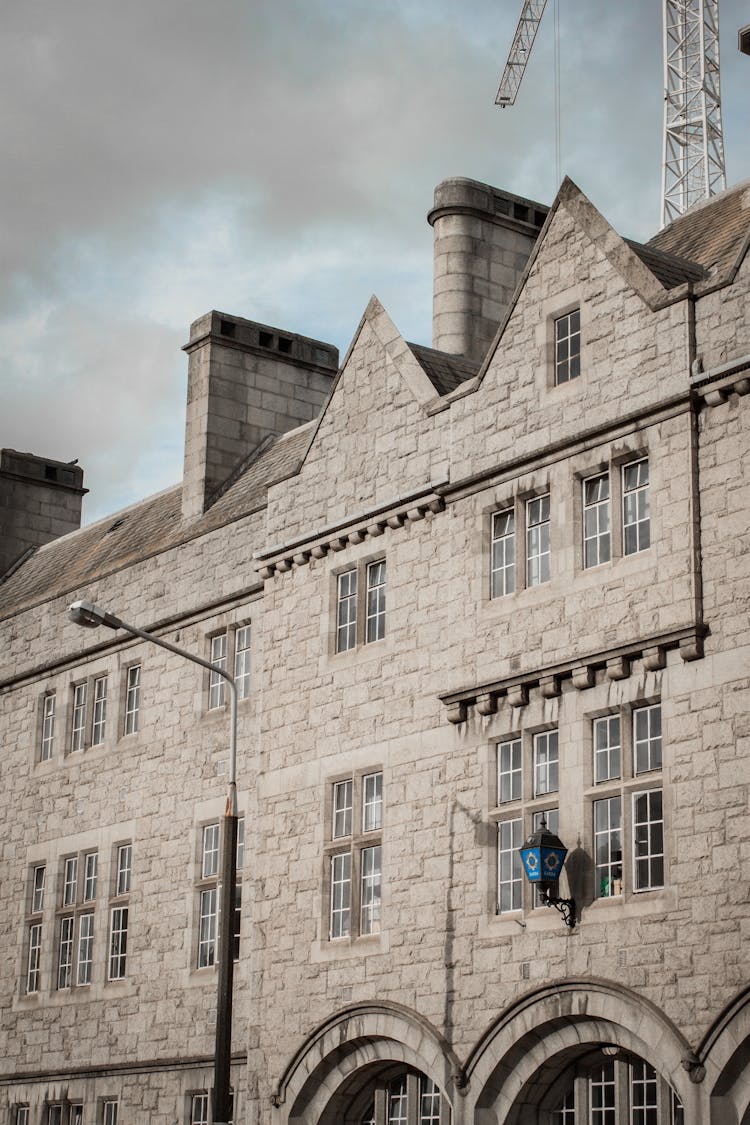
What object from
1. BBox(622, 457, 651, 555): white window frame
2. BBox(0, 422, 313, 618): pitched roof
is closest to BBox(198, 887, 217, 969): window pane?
BBox(0, 422, 313, 618): pitched roof

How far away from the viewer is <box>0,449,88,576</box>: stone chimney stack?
1470 inches

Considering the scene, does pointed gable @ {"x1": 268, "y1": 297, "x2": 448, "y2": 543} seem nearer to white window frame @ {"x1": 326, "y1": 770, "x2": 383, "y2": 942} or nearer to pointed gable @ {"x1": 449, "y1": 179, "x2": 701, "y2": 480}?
pointed gable @ {"x1": 449, "y1": 179, "x2": 701, "y2": 480}

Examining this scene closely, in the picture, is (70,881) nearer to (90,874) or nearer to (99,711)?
(90,874)

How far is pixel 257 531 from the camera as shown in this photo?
26266 millimetres

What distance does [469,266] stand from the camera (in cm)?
2670

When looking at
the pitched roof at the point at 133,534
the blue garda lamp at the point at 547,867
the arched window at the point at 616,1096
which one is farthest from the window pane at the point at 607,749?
the pitched roof at the point at 133,534

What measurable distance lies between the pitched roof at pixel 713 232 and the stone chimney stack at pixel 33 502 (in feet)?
53.6

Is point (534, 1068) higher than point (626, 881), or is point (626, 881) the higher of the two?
point (626, 881)

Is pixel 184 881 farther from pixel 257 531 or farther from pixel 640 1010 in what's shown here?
pixel 640 1010

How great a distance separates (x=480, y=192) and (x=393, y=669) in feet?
25.5

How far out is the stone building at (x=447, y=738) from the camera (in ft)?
62.1

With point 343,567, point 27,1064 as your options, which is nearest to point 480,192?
point 343,567

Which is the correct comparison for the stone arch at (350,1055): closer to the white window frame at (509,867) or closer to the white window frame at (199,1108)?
the white window frame at (509,867)

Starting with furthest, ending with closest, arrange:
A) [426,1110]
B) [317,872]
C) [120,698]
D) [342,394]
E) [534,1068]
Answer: [120,698] < [342,394] < [317,872] < [426,1110] < [534,1068]
